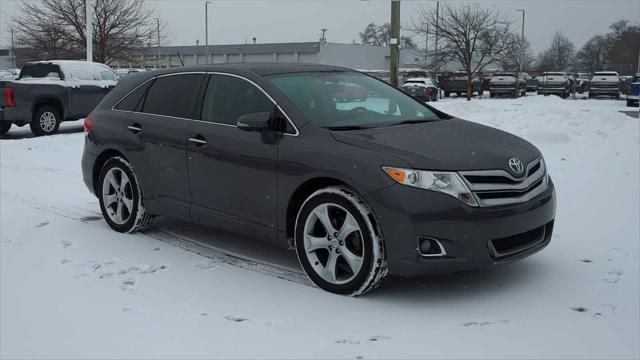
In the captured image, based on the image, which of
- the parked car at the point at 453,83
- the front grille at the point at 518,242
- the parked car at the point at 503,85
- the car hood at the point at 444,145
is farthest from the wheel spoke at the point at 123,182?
the parked car at the point at 453,83

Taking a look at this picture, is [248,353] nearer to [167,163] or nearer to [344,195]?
[344,195]

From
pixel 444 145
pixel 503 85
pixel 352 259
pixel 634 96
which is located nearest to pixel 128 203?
pixel 352 259

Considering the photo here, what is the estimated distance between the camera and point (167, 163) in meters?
5.52

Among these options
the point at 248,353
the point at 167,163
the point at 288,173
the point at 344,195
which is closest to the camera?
the point at 248,353

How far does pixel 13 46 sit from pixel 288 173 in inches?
1556

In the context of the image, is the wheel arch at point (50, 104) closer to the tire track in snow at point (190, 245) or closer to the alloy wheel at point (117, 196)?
the tire track in snow at point (190, 245)

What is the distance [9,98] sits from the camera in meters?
14.4

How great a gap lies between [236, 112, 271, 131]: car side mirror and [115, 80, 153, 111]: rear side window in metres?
1.70

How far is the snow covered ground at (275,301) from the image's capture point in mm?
3609

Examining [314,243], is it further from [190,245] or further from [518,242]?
[190,245]

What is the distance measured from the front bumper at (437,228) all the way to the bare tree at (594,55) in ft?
263

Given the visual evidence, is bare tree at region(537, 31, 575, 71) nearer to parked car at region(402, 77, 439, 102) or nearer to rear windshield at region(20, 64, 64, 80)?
parked car at region(402, 77, 439, 102)

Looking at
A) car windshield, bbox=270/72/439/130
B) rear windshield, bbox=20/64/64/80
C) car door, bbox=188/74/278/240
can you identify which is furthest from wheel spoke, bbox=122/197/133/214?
rear windshield, bbox=20/64/64/80

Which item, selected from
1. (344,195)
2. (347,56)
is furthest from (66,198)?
(347,56)
